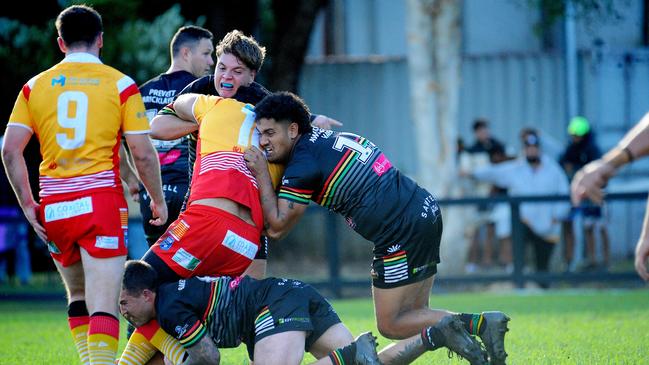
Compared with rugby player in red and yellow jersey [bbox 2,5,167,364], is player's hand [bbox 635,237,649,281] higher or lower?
lower

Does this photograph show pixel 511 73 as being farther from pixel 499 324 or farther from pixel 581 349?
pixel 499 324

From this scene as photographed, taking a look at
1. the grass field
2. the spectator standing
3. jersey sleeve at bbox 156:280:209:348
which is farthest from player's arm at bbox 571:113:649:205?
the spectator standing

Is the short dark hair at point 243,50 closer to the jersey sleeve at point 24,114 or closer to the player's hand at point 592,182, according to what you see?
the jersey sleeve at point 24,114

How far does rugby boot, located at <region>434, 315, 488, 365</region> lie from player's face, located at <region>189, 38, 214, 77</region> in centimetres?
347

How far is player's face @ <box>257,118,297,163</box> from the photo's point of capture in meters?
6.59

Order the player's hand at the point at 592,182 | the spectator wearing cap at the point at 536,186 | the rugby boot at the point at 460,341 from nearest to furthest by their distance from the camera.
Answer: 1. the player's hand at the point at 592,182
2. the rugby boot at the point at 460,341
3. the spectator wearing cap at the point at 536,186

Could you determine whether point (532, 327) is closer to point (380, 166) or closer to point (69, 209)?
point (380, 166)

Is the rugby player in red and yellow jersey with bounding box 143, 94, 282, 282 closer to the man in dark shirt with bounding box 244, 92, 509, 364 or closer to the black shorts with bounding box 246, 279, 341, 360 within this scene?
the man in dark shirt with bounding box 244, 92, 509, 364

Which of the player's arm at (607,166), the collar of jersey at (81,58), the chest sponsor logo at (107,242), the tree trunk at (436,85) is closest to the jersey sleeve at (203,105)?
the collar of jersey at (81,58)

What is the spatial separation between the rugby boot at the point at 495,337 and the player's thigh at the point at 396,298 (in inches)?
20.6

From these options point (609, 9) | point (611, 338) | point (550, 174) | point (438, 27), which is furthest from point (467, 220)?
point (611, 338)

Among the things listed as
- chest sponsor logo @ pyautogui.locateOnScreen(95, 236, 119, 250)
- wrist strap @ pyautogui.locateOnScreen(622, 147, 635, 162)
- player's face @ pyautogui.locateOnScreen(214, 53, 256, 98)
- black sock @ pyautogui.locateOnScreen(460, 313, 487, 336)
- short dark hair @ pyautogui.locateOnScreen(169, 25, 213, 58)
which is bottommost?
black sock @ pyautogui.locateOnScreen(460, 313, 487, 336)

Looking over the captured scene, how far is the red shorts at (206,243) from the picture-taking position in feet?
21.1

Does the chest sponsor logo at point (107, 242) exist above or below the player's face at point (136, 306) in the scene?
above
